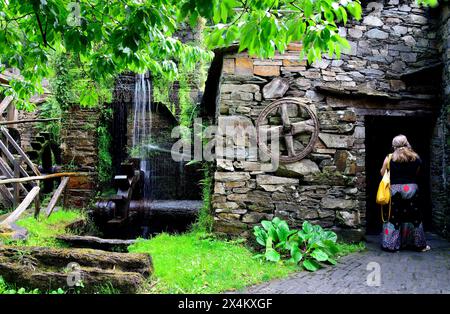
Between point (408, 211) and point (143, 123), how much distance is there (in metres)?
6.41

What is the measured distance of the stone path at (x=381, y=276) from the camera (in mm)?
3326

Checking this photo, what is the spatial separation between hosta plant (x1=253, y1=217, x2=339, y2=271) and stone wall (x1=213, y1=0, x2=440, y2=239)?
289 mm

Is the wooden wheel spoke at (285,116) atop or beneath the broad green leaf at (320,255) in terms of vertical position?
atop

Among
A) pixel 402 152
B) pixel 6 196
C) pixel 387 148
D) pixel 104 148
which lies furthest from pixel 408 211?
pixel 6 196

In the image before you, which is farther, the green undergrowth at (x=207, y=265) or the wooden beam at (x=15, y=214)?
the wooden beam at (x=15, y=214)

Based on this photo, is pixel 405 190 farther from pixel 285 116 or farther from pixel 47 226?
pixel 47 226

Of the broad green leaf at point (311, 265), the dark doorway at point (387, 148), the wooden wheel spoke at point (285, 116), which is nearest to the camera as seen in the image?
the broad green leaf at point (311, 265)

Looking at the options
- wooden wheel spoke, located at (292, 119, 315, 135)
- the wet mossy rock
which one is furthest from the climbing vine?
wooden wheel spoke, located at (292, 119, 315, 135)

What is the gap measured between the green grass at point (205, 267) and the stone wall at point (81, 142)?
366 centimetres

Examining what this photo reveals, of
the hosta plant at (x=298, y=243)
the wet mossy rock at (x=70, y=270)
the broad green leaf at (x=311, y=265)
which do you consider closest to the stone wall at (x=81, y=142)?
the wet mossy rock at (x=70, y=270)

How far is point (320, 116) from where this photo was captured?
4945 mm

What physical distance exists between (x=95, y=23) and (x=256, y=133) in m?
2.66

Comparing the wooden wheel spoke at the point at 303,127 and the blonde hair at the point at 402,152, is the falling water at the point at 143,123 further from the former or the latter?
the blonde hair at the point at 402,152

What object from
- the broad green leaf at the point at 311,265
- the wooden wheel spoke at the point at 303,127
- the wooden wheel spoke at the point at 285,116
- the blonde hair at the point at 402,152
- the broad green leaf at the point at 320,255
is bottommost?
the broad green leaf at the point at 311,265
